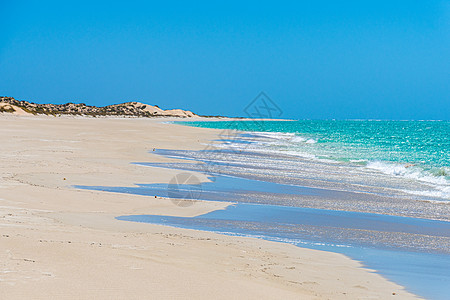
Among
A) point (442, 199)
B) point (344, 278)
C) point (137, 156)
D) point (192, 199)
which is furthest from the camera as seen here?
point (137, 156)

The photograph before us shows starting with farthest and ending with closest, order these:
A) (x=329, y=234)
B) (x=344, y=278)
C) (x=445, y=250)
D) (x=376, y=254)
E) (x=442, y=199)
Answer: (x=442, y=199) < (x=329, y=234) < (x=445, y=250) < (x=376, y=254) < (x=344, y=278)

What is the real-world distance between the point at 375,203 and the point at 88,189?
6.71 metres

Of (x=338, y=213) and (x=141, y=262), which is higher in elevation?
(x=338, y=213)

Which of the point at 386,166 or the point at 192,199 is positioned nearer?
the point at 192,199

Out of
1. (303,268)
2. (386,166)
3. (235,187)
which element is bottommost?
(303,268)

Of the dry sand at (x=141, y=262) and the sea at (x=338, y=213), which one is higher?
the sea at (x=338, y=213)

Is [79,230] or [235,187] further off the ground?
[235,187]

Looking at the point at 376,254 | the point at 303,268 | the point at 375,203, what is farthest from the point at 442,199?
the point at 303,268

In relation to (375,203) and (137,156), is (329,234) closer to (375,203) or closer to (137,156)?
(375,203)

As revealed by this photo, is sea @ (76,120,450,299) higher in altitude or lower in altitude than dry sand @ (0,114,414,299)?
higher

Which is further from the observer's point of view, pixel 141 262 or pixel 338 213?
pixel 338 213

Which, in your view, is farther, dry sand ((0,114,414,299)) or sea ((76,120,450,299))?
sea ((76,120,450,299))

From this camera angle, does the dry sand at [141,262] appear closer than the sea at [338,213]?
Yes

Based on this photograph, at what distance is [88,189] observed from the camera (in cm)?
1131
